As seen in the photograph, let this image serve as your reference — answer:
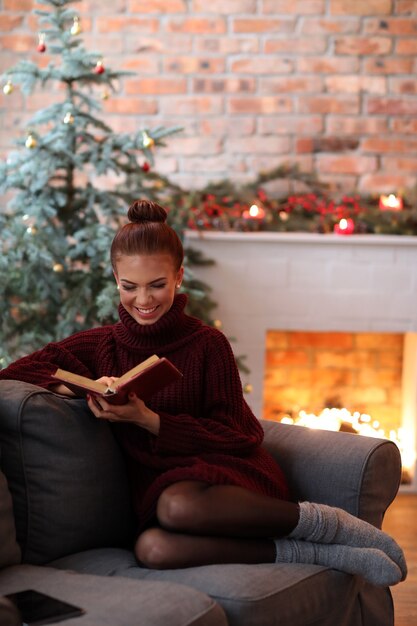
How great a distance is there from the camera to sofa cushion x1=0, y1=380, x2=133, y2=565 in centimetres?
225

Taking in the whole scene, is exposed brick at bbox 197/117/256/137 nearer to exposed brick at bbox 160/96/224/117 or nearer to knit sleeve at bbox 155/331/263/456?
exposed brick at bbox 160/96/224/117

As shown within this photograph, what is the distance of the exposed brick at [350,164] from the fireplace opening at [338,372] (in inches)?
33.5

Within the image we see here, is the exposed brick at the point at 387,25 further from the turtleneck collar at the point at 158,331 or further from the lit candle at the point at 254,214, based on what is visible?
the turtleneck collar at the point at 158,331

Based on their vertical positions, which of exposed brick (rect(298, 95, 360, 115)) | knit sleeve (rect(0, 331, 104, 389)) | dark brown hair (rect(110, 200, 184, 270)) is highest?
exposed brick (rect(298, 95, 360, 115))

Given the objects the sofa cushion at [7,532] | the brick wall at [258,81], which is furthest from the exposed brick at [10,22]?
the sofa cushion at [7,532]

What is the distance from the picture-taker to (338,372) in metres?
4.98

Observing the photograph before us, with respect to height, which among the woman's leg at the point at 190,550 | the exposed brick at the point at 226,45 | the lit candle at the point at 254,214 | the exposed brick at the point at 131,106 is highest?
the exposed brick at the point at 226,45

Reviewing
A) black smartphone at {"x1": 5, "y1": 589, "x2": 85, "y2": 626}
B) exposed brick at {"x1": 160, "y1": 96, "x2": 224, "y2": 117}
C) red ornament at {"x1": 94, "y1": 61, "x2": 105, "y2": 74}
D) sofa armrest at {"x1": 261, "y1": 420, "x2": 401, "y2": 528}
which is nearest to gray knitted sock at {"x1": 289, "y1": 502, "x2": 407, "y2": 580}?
sofa armrest at {"x1": 261, "y1": 420, "x2": 401, "y2": 528}

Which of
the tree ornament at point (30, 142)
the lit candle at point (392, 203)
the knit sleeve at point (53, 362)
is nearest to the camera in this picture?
the knit sleeve at point (53, 362)

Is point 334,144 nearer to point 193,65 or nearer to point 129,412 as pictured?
point 193,65

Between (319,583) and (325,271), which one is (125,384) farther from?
(325,271)

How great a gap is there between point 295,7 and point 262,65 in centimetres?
33

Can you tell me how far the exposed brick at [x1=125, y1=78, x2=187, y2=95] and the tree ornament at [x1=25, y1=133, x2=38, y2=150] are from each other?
3.69 feet

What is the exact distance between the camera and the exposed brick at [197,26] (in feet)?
15.6
